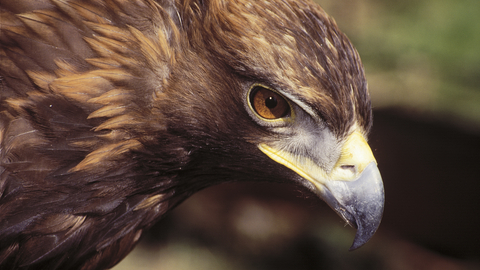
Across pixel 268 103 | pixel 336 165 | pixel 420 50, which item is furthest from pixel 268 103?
pixel 420 50

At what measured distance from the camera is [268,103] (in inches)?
51.9

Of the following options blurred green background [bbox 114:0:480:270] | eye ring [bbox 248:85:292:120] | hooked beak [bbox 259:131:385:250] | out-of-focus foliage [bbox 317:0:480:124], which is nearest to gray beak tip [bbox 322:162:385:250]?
hooked beak [bbox 259:131:385:250]

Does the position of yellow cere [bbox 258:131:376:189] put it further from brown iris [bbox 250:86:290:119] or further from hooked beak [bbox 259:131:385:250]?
brown iris [bbox 250:86:290:119]

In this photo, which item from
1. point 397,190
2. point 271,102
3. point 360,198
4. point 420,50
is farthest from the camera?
point 420,50

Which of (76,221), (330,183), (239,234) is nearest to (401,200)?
(239,234)

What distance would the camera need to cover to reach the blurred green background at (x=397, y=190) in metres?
2.92

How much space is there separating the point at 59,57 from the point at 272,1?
65 cm

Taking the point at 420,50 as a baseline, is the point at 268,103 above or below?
below

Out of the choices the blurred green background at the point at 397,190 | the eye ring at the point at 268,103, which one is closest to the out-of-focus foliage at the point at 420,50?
the blurred green background at the point at 397,190

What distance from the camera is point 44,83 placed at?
1.28 meters

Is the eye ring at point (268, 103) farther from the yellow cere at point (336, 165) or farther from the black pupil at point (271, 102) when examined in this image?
the yellow cere at point (336, 165)

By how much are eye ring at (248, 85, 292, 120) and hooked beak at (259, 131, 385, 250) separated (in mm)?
119

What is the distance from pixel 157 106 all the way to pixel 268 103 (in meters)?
0.33

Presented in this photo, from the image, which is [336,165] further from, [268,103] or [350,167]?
[268,103]
